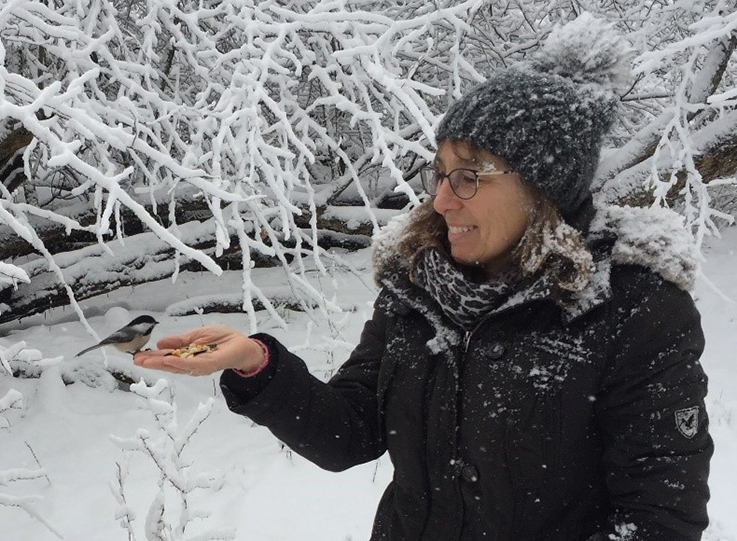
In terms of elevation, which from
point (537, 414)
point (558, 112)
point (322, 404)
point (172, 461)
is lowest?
point (172, 461)

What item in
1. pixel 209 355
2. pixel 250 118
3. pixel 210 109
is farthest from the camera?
pixel 210 109

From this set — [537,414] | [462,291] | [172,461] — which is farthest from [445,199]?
[172,461]

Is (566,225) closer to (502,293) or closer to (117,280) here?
(502,293)

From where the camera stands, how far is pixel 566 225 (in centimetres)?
147

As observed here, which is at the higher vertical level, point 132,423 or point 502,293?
point 502,293

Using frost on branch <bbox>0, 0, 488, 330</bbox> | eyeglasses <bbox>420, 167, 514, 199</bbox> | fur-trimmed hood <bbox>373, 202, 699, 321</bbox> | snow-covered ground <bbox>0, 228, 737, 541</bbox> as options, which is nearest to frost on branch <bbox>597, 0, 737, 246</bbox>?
snow-covered ground <bbox>0, 228, 737, 541</bbox>

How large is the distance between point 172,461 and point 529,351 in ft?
5.20

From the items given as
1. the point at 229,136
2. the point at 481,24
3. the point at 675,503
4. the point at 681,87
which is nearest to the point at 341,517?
the point at 229,136

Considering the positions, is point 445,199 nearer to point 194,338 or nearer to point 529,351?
point 529,351

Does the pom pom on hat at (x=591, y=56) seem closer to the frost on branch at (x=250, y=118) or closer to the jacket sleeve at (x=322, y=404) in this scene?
the frost on branch at (x=250, y=118)

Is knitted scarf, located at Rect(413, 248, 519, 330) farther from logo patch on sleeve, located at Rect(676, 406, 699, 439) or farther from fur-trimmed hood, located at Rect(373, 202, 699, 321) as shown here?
logo patch on sleeve, located at Rect(676, 406, 699, 439)

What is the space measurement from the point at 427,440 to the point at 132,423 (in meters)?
3.37

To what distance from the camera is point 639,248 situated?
137 centimetres

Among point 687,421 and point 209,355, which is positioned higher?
point 687,421
